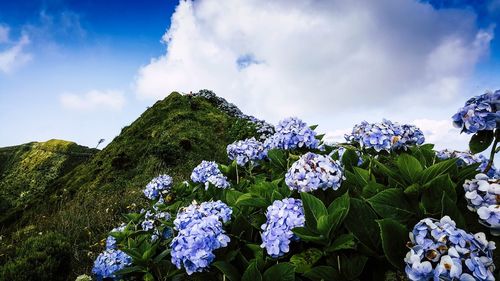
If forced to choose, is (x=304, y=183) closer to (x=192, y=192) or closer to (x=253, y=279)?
(x=253, y=279)

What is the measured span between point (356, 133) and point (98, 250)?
5051mm

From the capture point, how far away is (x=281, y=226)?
221 centimetres

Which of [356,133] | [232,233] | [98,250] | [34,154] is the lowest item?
[98,250]

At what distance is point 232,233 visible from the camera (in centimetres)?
268

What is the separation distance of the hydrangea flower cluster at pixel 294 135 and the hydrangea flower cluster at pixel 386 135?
467mm

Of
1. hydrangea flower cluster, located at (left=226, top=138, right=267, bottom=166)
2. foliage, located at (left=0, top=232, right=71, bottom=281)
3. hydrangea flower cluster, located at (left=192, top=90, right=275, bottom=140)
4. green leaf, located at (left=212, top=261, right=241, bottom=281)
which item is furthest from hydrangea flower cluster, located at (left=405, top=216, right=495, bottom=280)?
hydrangea flower cluster, located at (left=192, top=90, right=275, bottom=140)

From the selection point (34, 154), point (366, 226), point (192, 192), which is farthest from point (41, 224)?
point (34, 154)

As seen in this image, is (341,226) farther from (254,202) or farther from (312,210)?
(254,202)

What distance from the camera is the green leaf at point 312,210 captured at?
7.38ft

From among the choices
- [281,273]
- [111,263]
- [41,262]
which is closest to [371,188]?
[281,273]

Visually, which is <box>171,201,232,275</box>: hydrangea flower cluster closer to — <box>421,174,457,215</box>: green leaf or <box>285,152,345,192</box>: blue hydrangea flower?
<box>285,152,345,192</box>: blue hydrangea flower

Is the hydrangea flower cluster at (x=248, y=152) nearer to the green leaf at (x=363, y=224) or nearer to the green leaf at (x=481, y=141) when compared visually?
the green leaf at (x=363, y=224)

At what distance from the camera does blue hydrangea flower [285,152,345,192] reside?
241 centimetres

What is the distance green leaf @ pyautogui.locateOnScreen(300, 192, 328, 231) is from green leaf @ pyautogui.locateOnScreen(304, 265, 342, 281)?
0.24m
